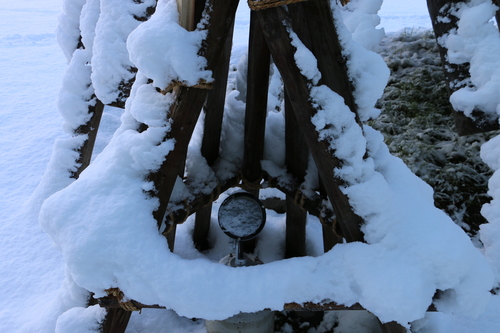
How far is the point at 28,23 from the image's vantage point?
9.09 metres

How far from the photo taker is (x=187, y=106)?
145 centimetres

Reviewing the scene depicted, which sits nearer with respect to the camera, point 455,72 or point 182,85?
point 182,85

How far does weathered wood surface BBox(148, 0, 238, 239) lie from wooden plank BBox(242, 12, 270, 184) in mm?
481

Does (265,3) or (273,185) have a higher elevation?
(265,3)

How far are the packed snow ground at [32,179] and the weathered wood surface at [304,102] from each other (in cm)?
109

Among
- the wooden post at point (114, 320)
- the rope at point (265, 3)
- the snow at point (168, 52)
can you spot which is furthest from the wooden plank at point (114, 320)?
the rope at point (265, 3)

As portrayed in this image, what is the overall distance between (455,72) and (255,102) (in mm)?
1098

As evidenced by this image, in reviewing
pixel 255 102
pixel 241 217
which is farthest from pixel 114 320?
pixel 255 102

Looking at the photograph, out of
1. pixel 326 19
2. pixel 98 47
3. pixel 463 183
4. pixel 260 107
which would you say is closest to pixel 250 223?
pixel 260 107

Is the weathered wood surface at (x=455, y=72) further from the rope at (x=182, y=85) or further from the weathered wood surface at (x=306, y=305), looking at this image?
the rope at (x=182, y=85)

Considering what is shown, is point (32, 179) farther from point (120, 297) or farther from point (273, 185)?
point (120, 297)

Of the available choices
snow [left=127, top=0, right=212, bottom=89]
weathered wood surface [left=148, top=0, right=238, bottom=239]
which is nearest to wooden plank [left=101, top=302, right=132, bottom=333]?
weathered wood surface [left=148, top=0, right=238, bottom=239]

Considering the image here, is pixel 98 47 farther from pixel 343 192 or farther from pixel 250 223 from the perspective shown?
pixel 343 192

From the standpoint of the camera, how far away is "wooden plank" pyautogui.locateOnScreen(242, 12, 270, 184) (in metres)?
1.95
